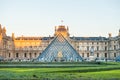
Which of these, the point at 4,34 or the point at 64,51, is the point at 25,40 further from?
the point at 64,51

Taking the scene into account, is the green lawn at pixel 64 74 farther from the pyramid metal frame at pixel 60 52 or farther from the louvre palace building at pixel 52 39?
the louvre palace building at pixel 52 39

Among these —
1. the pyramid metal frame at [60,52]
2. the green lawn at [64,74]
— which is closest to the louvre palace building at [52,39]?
the pyramid metal frame at [60,52]

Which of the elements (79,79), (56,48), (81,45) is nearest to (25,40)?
(81,45)

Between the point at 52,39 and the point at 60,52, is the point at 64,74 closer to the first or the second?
the point at 60,52

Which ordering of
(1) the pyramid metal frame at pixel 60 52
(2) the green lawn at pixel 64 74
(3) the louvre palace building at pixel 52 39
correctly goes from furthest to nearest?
(3) the louvre palace building at pixel 52 39 < (1) the pyramid metal frame at pixel 60 52 < (2) the green lawn at pixel 64 74

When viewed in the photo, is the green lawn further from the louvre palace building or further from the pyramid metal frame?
the louvre palace building

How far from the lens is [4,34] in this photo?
330 feet

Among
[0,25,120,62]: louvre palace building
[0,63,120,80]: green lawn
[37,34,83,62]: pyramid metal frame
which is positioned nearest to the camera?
[0,63,120,80]: green lawn

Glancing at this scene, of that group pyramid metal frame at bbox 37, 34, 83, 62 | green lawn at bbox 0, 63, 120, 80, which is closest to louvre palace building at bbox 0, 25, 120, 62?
pyramid metal frame at bbox 37, 34, 83, 62

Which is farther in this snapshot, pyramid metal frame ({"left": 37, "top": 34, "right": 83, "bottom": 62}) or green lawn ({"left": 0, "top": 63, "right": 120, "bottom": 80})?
pyramid metal frame ({"left": 37, "top": 34, "right": 83, "bottom": 62})

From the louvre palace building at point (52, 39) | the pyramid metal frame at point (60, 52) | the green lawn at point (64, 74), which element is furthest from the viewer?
the louvre palace building at point (52, 39)

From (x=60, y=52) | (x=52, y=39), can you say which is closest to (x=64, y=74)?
(x=60, y=52)

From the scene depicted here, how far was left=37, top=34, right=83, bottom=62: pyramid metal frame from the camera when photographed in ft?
216

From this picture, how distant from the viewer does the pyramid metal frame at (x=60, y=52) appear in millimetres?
65688
